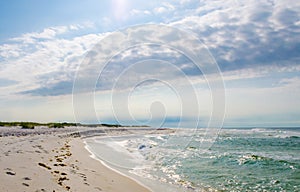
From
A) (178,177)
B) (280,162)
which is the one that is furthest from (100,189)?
(280,162)

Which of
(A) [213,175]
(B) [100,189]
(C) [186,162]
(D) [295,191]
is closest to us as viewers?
(B) [100,189]

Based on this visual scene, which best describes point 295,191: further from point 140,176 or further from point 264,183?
point 140,176

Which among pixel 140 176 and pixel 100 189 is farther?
pixel 140 176

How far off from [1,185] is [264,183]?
35.7 ft

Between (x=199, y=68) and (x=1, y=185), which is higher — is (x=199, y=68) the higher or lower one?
the higher one

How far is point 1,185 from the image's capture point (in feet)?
23.9

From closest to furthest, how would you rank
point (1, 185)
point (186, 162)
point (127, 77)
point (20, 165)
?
point (1, 185) → point (20, 165) → point (186, 162) → point (127, 77)

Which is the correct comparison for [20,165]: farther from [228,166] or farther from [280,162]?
[280,162]

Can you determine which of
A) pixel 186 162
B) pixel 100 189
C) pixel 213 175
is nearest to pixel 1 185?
pixel 100 189

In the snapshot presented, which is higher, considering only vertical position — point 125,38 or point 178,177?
point 125,38

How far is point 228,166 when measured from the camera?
18000 mm

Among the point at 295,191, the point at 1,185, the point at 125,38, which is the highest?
the point at 125,38

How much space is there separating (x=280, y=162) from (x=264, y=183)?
6.80 m

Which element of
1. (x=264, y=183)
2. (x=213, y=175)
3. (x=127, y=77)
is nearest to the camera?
(x=264, y=183)
